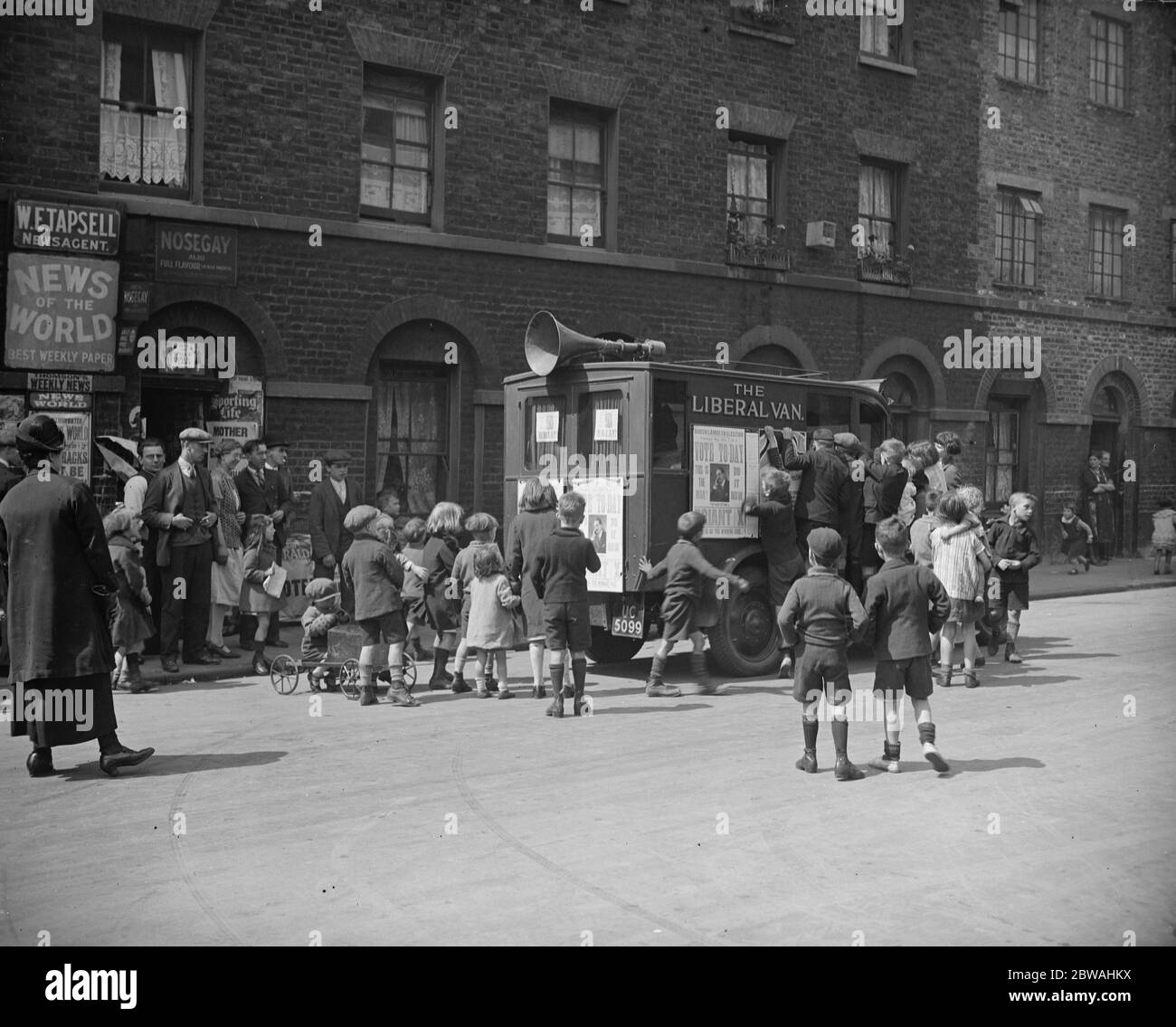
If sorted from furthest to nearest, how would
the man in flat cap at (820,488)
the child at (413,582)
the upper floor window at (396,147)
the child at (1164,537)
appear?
the child at (1164,537)
the upper floor window at (396,147)
the man in flat cap at (820,488)
the child at (413,582)

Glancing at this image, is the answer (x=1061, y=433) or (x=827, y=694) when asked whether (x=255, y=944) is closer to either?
(x=827, y=694)

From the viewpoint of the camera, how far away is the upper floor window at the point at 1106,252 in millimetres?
26000

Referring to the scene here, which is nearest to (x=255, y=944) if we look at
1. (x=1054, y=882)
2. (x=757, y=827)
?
(x=757, y=827)

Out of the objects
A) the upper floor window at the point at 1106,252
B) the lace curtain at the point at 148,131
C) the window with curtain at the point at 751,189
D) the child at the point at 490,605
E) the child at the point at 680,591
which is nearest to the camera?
the child at the point at 490,605

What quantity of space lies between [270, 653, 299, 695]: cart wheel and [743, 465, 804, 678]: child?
402 centimetres

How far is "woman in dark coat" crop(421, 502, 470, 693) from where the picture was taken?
37.0 ft

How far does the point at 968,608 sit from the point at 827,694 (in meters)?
3.94

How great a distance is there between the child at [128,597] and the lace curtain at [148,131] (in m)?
5.22

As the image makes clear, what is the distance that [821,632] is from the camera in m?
8.11

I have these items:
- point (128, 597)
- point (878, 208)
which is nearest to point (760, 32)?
point (878, 208)

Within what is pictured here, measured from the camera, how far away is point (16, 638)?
7898mm

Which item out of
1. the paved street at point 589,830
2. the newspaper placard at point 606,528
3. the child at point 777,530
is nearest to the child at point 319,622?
the paved street at point 589,830

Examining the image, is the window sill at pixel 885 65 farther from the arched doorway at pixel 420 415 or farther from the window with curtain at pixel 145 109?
the window with curtain at pixel 145 109

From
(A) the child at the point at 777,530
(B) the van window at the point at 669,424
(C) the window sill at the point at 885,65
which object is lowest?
(A) the child at the point at 777,530
